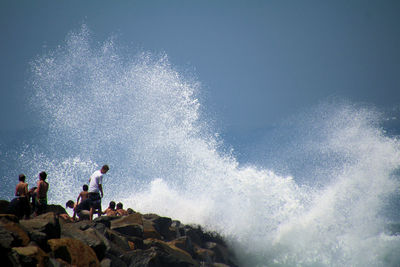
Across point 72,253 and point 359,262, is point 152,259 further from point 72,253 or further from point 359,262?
point 359,262

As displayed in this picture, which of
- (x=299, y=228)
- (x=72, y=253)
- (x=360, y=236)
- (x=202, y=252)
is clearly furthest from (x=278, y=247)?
(x=72, y=253)

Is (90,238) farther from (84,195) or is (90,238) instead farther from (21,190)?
(84,195)

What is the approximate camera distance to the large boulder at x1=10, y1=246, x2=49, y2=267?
5.06 metres

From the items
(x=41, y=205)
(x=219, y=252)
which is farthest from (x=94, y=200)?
(x=219, y=252)

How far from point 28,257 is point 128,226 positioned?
5339mm

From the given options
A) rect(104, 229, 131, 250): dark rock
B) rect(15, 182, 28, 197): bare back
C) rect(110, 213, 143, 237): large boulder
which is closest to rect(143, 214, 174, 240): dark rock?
rect(110, 213, 143, 237): large boulder

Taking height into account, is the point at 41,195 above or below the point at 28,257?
above

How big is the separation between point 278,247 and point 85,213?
10433mm

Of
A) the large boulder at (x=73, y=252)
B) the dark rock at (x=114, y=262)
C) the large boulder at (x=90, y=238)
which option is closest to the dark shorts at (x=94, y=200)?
the large boulder at (x=90, y=238)

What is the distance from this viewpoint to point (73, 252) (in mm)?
6652

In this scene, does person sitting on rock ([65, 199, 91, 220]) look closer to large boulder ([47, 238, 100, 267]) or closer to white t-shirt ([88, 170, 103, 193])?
white t-shirt ([88, 170, 103, 193])

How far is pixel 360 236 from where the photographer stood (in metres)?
17.8

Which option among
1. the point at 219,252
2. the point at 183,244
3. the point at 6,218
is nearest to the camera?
the point at 6,218

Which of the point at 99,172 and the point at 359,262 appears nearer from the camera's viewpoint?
the point at 99,172
